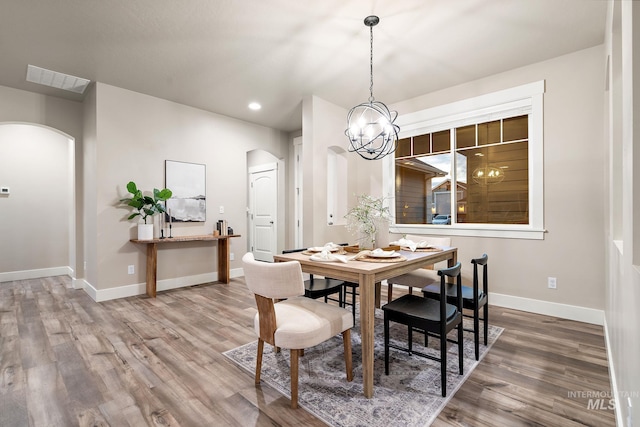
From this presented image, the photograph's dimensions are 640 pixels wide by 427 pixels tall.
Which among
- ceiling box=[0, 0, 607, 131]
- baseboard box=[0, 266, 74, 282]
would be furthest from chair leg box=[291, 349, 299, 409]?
baseboard box=[0, 266, 74, 282]

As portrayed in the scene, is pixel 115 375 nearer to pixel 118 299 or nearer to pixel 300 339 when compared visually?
pixel 300 339

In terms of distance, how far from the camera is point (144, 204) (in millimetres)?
4152

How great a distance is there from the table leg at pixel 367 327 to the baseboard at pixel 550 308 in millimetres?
2555

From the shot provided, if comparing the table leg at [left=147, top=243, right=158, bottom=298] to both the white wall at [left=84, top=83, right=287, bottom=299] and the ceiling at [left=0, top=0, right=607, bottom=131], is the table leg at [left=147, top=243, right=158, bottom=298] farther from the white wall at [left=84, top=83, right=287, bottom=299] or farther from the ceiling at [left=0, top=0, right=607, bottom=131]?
the ceiling at [left=0, top=0, right=607, bottom=131]

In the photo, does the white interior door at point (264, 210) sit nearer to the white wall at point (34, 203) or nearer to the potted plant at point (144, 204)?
the potted plant at point (144, 204)

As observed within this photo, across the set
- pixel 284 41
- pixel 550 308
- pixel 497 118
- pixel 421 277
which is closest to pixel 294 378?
pixel 421 277

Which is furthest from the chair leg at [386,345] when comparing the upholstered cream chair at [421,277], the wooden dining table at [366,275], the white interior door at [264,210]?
the white interior door at [264,210]

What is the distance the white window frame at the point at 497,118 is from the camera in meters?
3.39

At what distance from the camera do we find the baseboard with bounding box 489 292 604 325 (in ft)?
10.1

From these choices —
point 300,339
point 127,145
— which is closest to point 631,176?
point 300,339

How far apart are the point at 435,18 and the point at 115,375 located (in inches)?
149

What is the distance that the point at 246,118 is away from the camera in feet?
17.6

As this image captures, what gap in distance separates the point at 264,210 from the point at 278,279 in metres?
4.90

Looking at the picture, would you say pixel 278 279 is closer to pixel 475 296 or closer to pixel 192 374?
pixel 192 374
